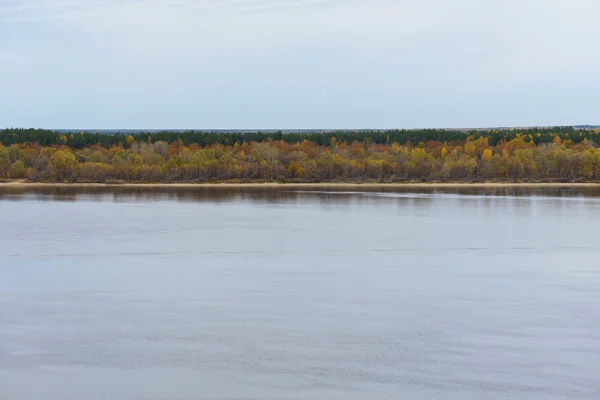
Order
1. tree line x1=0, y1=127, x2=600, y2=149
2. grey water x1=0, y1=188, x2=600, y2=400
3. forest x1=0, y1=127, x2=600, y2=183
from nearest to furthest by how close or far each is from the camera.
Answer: grey water x1=0, y1=188, x2=600, y2=400
forest x1=0, y1=127, x2=600, y2=183
tree line x1=0, y1=127, x2=600, y2=149

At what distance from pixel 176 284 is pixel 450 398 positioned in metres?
9.53

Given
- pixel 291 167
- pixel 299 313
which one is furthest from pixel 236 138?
pixel 299 313

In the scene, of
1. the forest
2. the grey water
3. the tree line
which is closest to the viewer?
the grey water

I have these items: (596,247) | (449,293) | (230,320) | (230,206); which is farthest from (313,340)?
(230,206)

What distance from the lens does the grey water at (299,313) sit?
37.7 feet

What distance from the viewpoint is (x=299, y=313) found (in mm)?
15898

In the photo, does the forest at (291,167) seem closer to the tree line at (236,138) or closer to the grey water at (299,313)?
the tree line at (236,138)

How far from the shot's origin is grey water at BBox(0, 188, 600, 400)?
37.7ft

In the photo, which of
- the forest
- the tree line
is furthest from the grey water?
the tree line

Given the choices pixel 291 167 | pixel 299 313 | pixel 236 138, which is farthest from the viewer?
pixel 236 138

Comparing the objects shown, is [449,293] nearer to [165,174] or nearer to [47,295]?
[47,295]

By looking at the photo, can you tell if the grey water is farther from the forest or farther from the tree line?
the tree line

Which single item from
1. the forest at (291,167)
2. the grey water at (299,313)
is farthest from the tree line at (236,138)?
the grey water at (299,313)

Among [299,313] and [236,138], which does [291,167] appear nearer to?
[236,138]
